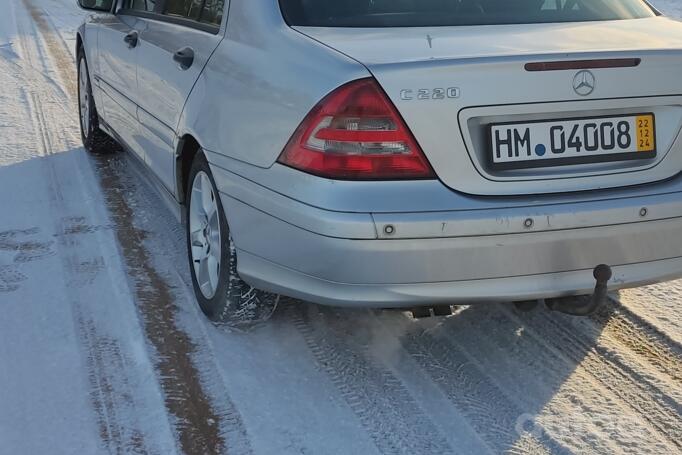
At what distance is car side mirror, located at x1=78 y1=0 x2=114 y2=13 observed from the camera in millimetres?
5617

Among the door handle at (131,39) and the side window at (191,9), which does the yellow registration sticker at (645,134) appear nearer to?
the side window at (191,9)

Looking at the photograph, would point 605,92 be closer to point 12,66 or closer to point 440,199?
point 440,199

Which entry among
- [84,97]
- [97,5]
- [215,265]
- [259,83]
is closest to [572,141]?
[259,83]

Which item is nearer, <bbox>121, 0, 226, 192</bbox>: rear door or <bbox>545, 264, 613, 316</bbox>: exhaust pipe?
<bbox>545, 264, 613, 316</bbox>: exhaust pipe

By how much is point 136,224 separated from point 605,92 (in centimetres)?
294

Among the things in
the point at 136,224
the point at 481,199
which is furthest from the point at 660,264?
the point at 136,224

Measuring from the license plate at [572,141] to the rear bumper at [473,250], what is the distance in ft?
0.49

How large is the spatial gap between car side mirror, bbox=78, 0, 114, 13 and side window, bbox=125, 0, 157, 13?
0.17m

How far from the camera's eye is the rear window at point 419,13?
3.42 metres

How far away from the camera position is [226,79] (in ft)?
11.7

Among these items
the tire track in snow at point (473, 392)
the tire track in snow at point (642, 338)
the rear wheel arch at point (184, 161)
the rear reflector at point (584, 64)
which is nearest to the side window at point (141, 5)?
the rear wheel arch at point (184, 161)

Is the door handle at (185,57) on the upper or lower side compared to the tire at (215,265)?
upper

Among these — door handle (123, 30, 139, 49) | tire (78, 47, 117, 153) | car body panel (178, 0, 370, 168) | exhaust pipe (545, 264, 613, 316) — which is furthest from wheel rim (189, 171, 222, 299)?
tire (78, 47, 117, 153)

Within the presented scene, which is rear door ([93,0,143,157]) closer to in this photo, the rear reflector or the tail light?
the tail light
